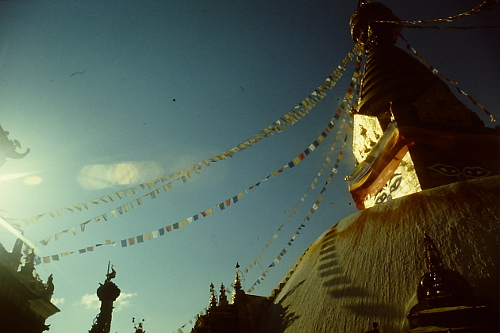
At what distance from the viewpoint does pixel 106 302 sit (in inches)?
916

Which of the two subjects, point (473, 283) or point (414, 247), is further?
point (414, 247)

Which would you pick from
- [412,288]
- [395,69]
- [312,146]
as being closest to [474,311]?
[412,288]

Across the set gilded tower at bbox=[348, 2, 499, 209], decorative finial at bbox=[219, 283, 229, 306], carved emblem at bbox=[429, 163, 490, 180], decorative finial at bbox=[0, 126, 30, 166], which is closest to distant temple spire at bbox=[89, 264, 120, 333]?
decorative finial at bbox=[0, 126, 30, 166]

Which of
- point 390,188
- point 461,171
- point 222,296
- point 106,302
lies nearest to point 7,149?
point 222,296

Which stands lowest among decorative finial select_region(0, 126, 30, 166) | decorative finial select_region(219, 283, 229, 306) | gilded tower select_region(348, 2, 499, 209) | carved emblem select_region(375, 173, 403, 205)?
decorative finial select_region(219, 283, 229, 306)

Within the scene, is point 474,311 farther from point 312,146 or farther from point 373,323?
point 312,146

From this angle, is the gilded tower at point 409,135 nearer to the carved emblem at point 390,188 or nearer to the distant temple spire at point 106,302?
the carved emblem at point 390,188

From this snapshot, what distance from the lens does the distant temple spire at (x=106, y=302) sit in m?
22.0

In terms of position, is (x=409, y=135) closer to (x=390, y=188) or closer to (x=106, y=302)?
(x=390, y=188)

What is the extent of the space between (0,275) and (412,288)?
1174 centimetres

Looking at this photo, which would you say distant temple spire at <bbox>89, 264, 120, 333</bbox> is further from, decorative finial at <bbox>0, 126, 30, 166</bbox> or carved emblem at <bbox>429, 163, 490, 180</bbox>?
carved emblem at <bbox>429, 163, 490, 180</bbox>

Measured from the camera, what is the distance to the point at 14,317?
10.7 metres

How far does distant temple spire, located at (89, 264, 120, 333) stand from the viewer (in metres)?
22.0

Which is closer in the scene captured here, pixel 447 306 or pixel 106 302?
pixel 447 306
